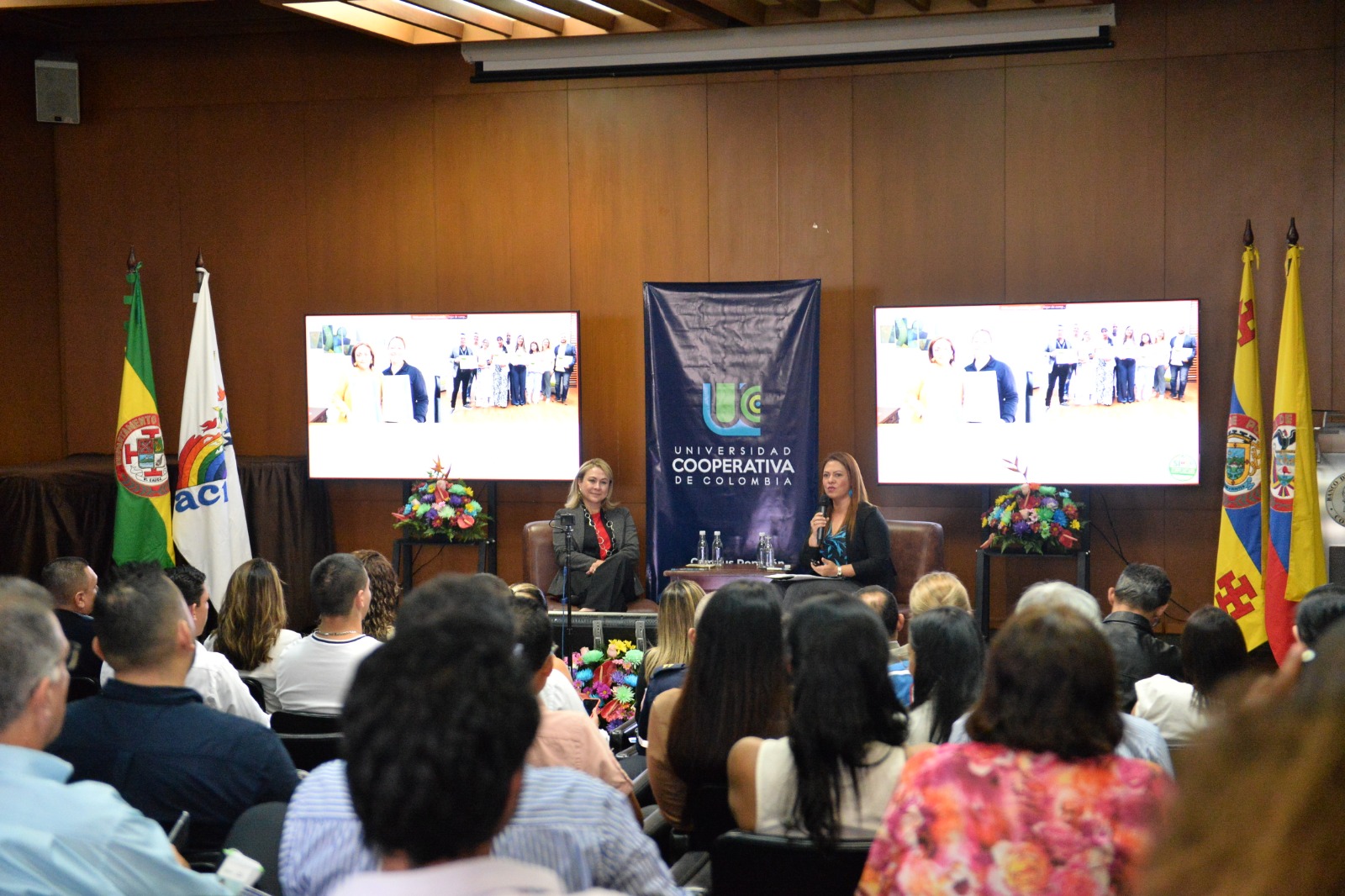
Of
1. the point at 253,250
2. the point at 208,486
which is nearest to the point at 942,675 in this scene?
the point at 208,486

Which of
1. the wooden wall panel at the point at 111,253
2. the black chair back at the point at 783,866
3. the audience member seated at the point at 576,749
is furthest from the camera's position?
the wooden wall panel at the point at 111,253

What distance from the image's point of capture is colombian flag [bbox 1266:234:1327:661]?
6098 millimetres

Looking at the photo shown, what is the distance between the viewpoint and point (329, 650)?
3467 mm

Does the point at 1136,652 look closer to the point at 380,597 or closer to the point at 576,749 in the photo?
the point at 576,749

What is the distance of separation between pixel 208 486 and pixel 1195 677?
18.6 feet

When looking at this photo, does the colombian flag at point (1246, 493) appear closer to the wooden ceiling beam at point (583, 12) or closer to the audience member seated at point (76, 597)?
the wooden ceiling beam at point (583, 12)

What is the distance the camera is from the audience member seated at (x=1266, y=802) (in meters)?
0.78

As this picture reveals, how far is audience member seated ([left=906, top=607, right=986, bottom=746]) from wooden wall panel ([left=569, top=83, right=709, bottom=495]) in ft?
15.7

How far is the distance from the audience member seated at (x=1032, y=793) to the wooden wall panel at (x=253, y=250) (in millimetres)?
6718

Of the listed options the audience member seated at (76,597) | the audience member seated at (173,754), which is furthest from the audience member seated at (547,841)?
the audience member seated at (76,597)

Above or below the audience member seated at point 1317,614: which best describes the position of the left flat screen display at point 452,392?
above

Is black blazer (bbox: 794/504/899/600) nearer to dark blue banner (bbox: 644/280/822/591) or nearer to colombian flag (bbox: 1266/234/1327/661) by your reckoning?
dark blue banner (bbox: 644/280/822/591)

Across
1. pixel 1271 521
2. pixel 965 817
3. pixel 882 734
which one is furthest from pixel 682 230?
pixel 965 817

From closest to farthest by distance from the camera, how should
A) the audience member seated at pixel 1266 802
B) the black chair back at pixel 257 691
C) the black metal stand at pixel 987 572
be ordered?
the audience member seated at pixel 1266 802 < the black chair back at pixel 257 691 < the black metal stand at pixel 987 572
